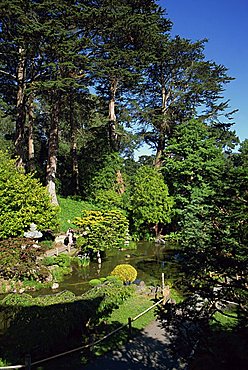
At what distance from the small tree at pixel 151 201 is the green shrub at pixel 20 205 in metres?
6.42

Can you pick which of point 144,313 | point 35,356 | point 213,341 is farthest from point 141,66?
point 213,341

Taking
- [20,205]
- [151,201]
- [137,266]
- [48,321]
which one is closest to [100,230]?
[137,266]

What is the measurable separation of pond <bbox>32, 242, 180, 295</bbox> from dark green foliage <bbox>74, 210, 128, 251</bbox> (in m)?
1.02

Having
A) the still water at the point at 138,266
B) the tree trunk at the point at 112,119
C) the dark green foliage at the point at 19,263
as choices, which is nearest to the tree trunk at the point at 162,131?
the tree trunk at the point at 112,119

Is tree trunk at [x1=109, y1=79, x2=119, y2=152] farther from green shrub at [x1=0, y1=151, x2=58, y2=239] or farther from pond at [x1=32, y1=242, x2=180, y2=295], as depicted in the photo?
green shrub at [x1=0, y1=151, x2=58, y2=239]

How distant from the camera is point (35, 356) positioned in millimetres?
7156

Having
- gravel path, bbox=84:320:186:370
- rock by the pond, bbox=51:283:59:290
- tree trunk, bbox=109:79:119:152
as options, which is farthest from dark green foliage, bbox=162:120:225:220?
→ gravel path, bbox=84:320:186:370

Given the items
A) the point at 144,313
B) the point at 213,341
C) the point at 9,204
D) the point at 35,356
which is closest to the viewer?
the point at 213,341

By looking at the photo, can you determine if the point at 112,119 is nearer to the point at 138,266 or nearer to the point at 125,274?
the point at 138,266

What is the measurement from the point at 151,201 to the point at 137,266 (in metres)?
5.38

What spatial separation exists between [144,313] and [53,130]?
47.7ft

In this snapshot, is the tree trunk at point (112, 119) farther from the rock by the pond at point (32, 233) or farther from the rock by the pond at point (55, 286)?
the rock by the pond at point (55, 286)

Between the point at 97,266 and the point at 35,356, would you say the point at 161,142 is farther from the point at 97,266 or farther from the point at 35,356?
the point at 35,356

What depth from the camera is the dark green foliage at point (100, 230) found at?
53.9 feet
